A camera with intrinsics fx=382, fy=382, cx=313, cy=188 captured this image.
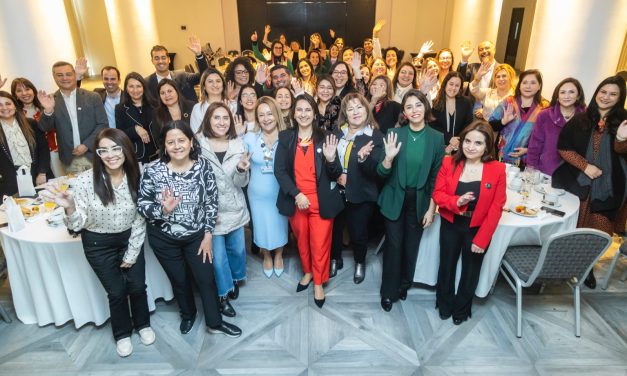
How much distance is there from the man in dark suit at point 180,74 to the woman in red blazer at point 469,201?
3.31 meters

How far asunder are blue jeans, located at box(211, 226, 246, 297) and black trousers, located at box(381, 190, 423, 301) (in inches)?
49.3

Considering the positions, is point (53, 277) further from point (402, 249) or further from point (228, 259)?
point (402, 249)

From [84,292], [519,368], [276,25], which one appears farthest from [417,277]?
[276,25]

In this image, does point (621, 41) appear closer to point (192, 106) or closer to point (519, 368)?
point (519, 368)

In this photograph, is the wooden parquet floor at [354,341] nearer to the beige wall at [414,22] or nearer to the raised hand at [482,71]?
the raised hand at [482,71]

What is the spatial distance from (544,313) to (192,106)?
387 centimetres

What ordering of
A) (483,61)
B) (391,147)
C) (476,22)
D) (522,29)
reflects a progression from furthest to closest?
(522,29), (476,22), (483,61), (391,147)

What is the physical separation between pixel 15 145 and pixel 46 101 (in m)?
0.52

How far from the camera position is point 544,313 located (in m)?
3.22

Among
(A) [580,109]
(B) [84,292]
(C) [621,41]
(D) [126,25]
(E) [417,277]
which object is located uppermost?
(D) [126,25]

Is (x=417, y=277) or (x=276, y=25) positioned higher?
(x=276, y=25)

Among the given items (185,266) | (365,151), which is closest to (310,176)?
(365,151)

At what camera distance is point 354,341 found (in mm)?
2967

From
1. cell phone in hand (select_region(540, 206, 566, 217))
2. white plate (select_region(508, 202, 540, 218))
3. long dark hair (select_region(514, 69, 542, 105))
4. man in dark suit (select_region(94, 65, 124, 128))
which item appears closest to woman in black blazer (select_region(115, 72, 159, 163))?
man in dark suit (select_region(94, 65, 124, 128))
